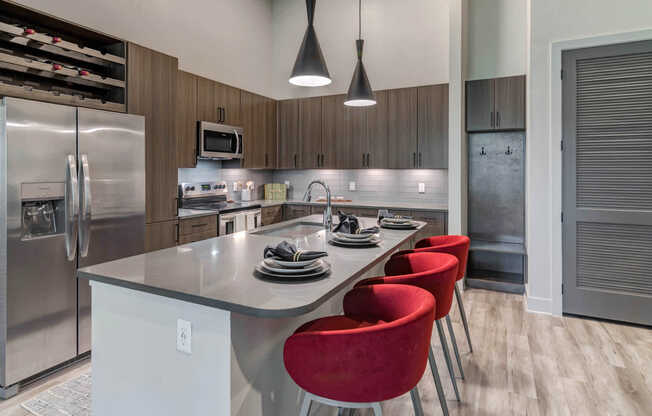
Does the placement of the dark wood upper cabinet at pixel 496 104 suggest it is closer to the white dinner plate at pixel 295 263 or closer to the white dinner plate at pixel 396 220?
the white dinner plate at pixel 396 220

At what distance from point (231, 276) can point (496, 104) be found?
3.97 metres

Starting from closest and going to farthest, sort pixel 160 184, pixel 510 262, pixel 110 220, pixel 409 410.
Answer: pixel 409 410, pixel 110 220, pixel 160 184, pixel 510 262

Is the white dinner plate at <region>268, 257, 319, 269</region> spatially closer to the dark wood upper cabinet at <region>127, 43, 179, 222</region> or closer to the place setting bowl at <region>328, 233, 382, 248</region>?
the place setting bowl at <region>328, 233, 382, 248</region>

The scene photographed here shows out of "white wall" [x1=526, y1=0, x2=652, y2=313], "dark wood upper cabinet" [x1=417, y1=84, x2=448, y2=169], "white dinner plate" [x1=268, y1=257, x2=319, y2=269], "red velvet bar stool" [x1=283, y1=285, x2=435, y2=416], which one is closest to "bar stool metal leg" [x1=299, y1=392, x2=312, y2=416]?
"red velvet bar stool" [x1=283, y1=285, x2=435, y2=416]

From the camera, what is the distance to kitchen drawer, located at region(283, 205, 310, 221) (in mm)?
5352

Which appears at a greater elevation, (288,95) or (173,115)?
(288,95)

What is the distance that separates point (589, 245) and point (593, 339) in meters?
0.86

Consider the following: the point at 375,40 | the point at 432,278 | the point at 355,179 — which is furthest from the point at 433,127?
the point at 432,278

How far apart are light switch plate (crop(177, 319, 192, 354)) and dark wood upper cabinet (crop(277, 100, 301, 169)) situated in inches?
168

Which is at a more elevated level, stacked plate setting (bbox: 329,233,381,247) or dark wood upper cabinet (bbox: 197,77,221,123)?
dark wood upper cabinet (bbox: 197,77,221,123)

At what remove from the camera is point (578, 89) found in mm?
3533

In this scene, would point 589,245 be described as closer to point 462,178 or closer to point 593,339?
point 593,339

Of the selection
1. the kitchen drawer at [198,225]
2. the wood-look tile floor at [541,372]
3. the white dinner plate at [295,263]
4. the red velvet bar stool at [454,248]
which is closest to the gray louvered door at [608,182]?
the wood-look tile floor at [541,372]

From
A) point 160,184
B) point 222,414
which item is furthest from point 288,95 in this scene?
point 222,414
